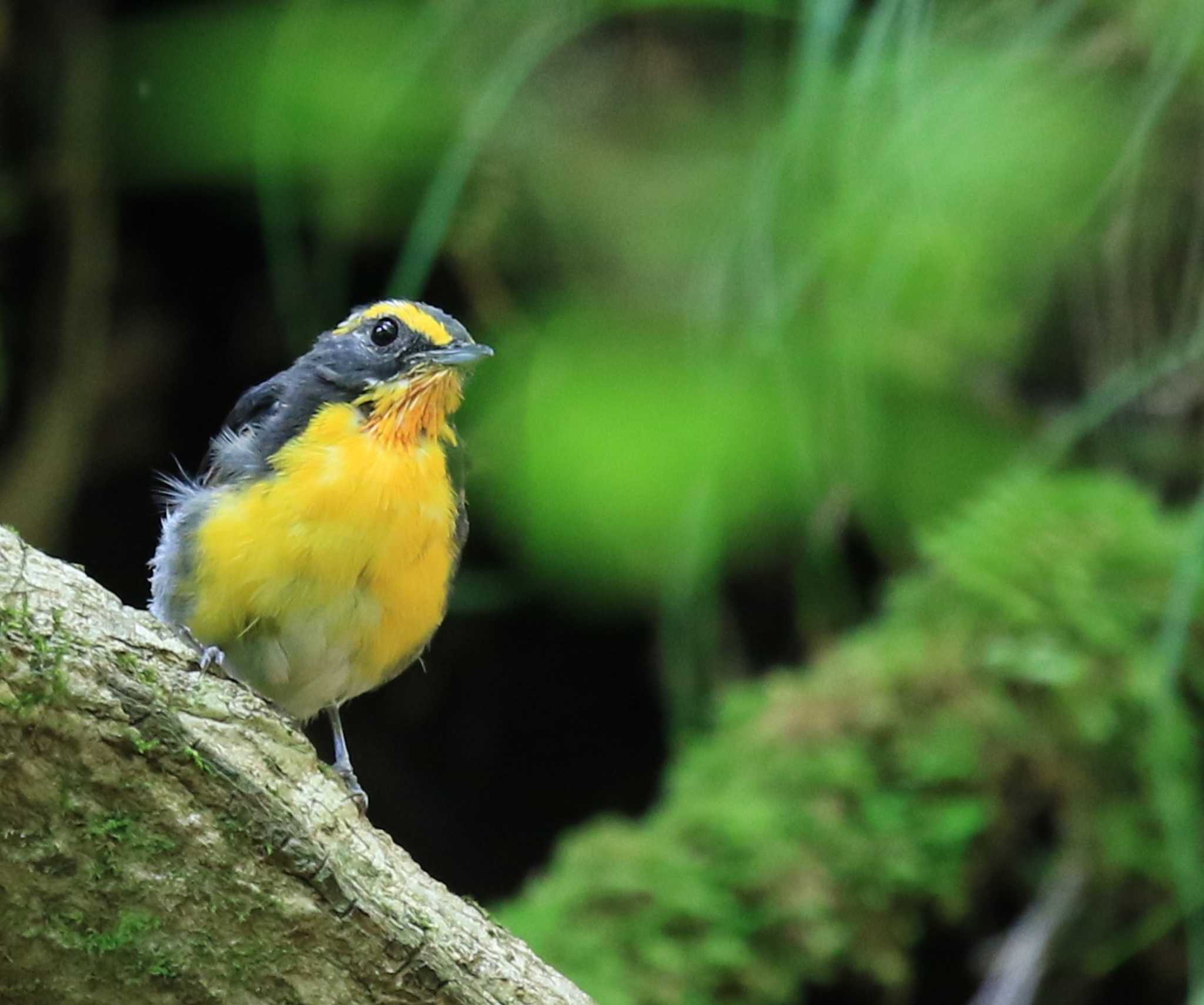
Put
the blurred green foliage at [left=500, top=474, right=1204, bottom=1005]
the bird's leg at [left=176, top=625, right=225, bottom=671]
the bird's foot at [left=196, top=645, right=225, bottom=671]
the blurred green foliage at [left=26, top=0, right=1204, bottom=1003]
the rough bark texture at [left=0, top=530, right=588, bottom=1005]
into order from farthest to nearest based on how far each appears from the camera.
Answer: the blurred green foliage at [left=500, top=474, right=1204, bottom=1005] < the blurred green foliage at [left=26, top=0, right=1204, bottom=1003] < the bird's leg at [left=176, top=625, right=225, bottom=671] < the bird's foot at [left=196, top=645, right=225, bottom=671] < the rough bark texture at [left=0, top=530, right=588, bottom=1005]

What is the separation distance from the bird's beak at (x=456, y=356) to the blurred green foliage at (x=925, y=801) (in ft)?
5.13

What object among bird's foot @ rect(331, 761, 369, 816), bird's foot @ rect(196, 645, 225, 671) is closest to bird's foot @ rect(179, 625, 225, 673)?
bird's foot @ rect(196, 645, 225, 671)

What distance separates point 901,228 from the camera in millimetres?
4391

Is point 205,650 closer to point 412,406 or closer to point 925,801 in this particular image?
point 412,406

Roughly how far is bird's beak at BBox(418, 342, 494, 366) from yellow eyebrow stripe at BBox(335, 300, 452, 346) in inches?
1.5

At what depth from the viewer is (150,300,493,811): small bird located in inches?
108

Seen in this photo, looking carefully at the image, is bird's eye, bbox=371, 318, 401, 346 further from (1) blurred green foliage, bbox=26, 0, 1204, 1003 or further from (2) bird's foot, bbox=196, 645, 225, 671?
(2) bird's foot, bbox=196, 645, 225, 671

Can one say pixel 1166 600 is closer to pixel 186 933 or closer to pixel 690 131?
pixel 690 131

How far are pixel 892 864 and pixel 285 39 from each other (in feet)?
11.1

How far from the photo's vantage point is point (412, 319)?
3.09 metres

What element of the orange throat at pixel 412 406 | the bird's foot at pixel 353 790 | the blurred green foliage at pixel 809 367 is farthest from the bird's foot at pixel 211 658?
the blurred green foliage at pixel 809 367

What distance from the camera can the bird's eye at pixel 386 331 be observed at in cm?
308

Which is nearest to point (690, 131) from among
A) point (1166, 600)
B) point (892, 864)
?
point (1166, 600)

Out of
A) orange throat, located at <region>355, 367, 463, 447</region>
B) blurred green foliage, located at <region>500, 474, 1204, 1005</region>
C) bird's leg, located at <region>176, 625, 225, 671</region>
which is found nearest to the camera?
bird's leg, located at <region>176, 625, 225, 671</region>
